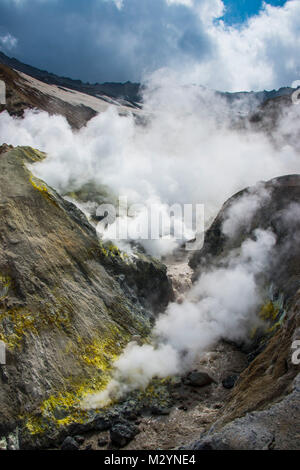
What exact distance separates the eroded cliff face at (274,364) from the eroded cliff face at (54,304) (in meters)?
4.21

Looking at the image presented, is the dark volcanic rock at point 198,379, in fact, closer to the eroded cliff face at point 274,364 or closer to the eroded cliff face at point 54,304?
the eroded cliff face at point 274,364

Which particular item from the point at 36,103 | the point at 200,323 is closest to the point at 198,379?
the point at 200,323

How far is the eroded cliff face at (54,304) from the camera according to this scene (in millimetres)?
8492

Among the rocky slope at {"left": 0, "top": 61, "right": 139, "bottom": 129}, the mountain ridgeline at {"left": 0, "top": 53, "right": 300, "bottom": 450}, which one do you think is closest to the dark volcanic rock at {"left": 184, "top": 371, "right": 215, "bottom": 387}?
the mountain ridgeline at {"left": 0, "top": 53, "right": 300, "bottom": 450}

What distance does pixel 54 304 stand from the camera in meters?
10.4

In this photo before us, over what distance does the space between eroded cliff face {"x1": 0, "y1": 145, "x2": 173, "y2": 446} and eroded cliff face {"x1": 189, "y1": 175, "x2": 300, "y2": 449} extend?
4.21 metres

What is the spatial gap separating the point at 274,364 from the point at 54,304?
262 inches

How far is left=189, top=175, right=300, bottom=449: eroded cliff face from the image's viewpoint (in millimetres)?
5258

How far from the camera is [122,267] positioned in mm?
13984

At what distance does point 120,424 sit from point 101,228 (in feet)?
33.5

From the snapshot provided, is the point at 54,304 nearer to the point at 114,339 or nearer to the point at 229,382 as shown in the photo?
the point at 114,339

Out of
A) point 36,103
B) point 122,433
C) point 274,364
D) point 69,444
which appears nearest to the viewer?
point 274,364
